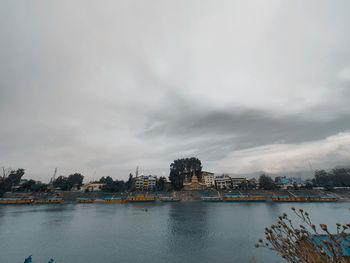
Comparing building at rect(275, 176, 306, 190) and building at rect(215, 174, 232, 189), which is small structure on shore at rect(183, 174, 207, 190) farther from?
building at rect(275, 176, 306, 190)

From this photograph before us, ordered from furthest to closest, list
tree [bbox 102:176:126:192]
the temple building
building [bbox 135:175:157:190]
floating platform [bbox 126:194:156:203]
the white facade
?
building [bbox 135:175:157:190] < the white facade < tree [bbox 102:176:126:192] < the temple building < floating platform [bbox 126:194:156:203]

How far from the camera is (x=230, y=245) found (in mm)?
19234

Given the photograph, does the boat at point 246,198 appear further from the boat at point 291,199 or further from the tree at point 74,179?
the tree at point 74,179

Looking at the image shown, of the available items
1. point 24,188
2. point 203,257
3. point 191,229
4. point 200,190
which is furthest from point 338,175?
point 24,188

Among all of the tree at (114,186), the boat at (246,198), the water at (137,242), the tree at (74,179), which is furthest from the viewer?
the tree at (74,179)

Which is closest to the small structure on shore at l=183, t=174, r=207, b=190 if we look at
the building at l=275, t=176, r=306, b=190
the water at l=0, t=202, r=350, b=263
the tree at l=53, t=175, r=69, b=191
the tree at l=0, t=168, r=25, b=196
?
the building at l=275, t=176, r=306, b=190

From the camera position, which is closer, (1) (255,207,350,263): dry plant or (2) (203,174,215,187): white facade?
(1) (255,207,350,263): dry plant

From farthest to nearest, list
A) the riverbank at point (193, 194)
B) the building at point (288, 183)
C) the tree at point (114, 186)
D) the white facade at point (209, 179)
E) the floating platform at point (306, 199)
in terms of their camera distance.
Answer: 1. the white facade at point (209, 179)
2. the building at point (288, 183)
3. the tree at point (114, 186)
4. the riverbank at point (193, 194)
5. the floating platform at point (306, 199)

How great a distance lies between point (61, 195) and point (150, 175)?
5865 cm

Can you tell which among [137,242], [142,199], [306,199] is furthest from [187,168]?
[137,242]

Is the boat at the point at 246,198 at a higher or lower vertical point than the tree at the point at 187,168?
lower

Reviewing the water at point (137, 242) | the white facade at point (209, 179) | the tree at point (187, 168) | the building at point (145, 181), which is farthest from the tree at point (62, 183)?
the white facade at point (209, 179)

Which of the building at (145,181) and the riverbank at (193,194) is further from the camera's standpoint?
the building at (145,181)

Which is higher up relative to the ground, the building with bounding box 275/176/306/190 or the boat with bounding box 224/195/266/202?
the building with bounding box 275/176/306/190
